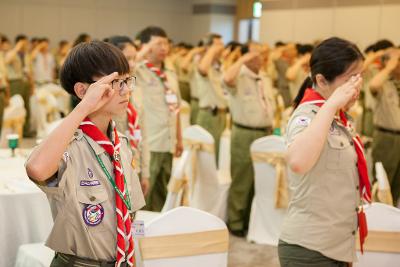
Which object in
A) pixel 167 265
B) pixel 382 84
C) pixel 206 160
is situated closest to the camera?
pixel 167 265

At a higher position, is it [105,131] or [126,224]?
[105,131]

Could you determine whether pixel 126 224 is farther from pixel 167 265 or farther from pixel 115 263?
pixel 167 265

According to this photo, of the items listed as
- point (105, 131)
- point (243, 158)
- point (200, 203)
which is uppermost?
point (105, 131)

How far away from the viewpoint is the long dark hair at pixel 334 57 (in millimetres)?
2545

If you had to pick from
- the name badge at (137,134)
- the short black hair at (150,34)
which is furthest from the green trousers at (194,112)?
the name badge at (137,134)

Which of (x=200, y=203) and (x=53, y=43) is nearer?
(x=200, y=203)

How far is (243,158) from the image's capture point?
6129 mm

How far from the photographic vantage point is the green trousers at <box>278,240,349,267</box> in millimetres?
2506

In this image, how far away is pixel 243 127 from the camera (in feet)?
20.2

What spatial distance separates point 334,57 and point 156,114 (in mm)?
2977

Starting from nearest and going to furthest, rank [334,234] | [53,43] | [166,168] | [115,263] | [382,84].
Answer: [115,263]
[334,234]
[166,168]
[382,84]
[53,43]

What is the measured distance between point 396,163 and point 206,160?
2.17 metres

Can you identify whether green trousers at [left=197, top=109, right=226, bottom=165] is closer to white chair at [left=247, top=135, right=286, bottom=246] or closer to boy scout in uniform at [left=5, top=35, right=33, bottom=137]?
white chair at [left=247, top=135, right=286, bottom=246]

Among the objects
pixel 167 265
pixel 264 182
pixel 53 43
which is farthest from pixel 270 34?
pixel 167 265
